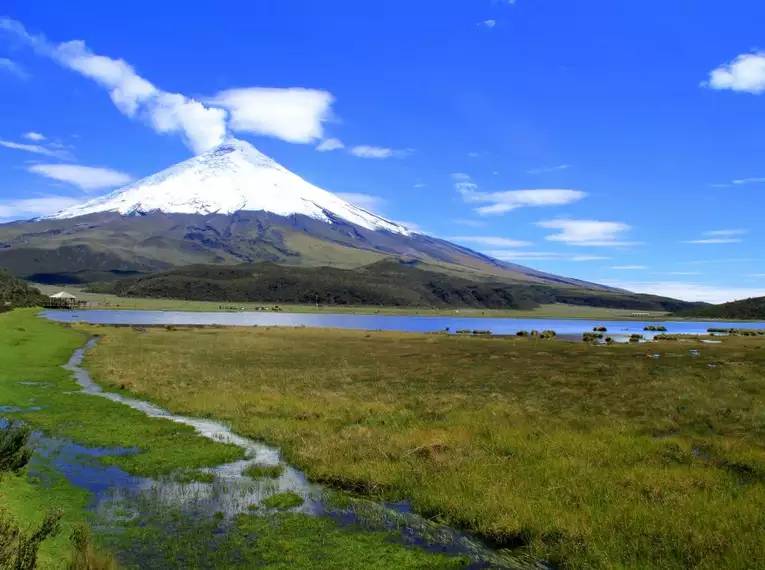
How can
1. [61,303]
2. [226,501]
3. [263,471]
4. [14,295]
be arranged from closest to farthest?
[226,501] → [263,471] → [14,295] → [61,303]

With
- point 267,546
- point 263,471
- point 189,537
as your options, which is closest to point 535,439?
point 263,471

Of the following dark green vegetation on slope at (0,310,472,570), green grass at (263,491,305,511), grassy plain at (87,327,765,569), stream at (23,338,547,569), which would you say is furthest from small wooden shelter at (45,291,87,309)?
green grass at (263,491,305,511)

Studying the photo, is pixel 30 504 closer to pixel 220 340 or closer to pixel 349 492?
pixel 349 492

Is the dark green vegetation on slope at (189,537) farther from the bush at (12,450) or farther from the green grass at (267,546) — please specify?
the bush at (12,450)

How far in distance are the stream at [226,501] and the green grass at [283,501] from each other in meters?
0.20

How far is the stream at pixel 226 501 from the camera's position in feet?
41.9

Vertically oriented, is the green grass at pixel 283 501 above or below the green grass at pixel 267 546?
below

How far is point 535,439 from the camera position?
21.1m

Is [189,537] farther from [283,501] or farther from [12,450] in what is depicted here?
[12,450]

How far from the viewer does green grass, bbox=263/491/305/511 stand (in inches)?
591

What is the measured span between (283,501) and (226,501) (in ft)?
5.07

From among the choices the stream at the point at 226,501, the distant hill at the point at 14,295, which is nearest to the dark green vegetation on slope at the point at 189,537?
the stream at the point at 226,501

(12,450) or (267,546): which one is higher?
(12,450)

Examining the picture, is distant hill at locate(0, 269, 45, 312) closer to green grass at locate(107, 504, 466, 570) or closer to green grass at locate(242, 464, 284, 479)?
green grass at locate(242, 464, 284, 479)
